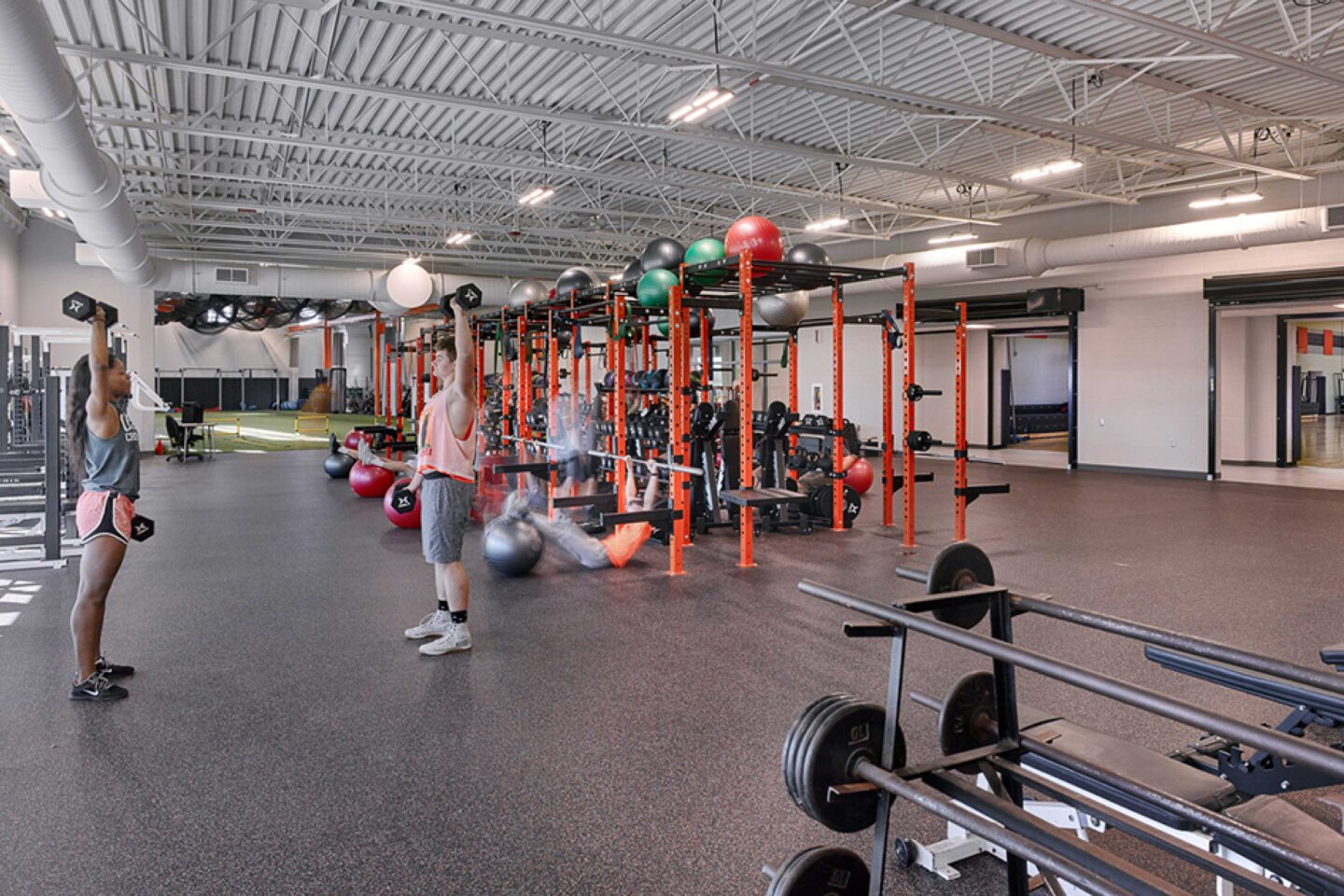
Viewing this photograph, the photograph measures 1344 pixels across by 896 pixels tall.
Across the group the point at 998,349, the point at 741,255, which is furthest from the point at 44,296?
the point at 998,349

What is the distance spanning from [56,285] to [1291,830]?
53.8 ft

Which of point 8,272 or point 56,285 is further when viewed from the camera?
point 56,285

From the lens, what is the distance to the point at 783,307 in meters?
7.31

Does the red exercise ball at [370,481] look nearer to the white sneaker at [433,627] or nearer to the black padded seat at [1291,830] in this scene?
the white sneaker at [433,627]

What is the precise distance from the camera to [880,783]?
1.78m

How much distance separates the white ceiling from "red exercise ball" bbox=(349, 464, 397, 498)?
340 centimetres

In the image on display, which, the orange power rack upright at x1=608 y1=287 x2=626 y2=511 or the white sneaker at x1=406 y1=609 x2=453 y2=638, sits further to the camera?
the orange power rack upright at x1=608 y1=287 x2=626 y2=511

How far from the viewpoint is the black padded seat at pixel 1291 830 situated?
1597 mm

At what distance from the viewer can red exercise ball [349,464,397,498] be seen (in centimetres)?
960

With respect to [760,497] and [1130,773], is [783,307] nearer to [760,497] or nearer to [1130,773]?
[760,497]

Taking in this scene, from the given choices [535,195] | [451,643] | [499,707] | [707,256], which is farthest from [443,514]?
[535,195]

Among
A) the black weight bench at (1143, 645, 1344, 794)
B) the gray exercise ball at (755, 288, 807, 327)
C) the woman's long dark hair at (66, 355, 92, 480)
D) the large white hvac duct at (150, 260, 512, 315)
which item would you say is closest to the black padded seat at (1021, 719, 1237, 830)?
the black weight bench at (1143, 645, 1344, 794)

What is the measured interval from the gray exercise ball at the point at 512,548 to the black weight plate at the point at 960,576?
3798mm

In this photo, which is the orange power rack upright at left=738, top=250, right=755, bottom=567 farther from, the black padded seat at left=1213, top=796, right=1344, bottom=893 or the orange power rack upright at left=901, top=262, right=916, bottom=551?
the black padded seat at left=1213, top=796, right=1344, bottom=893
